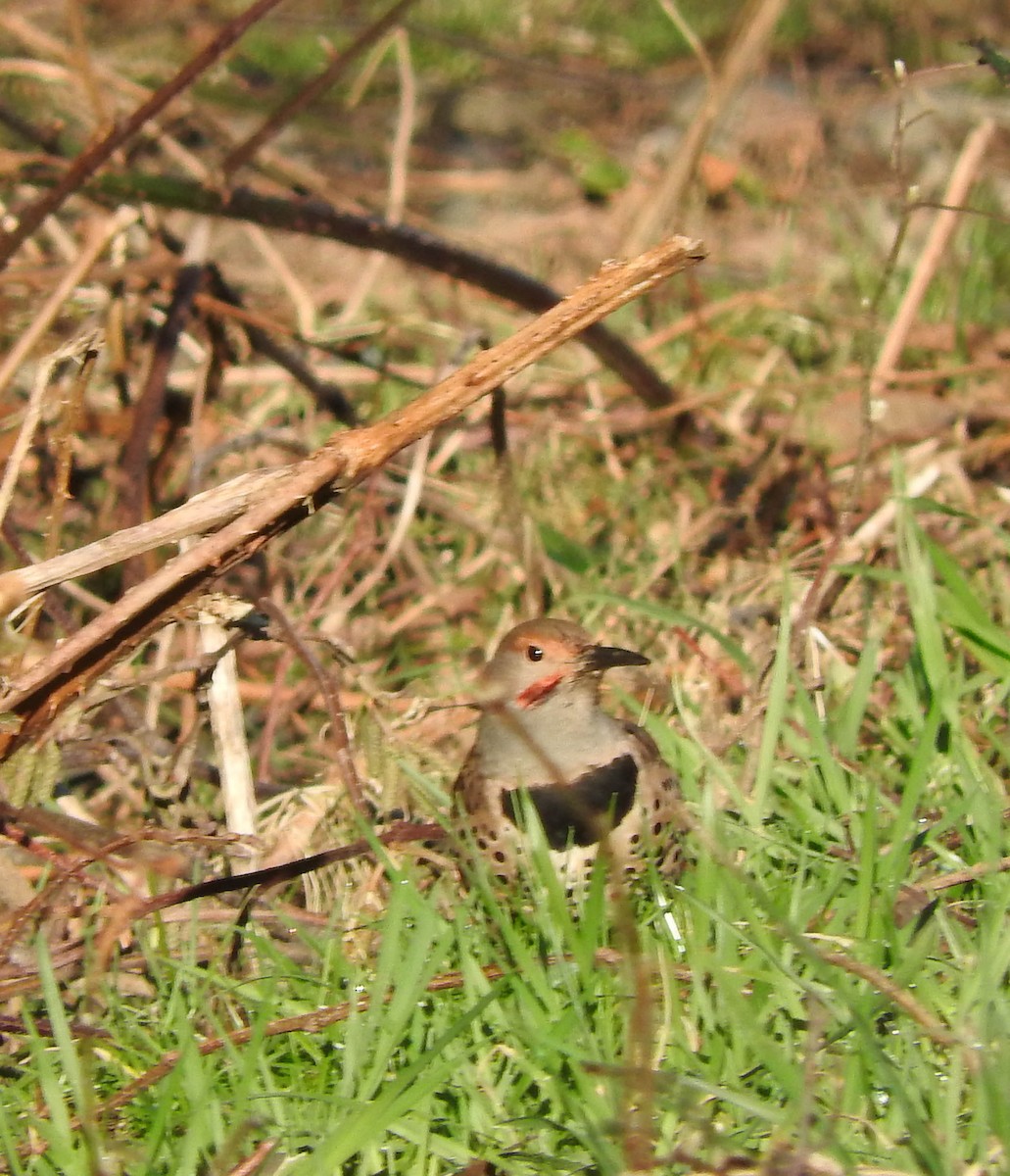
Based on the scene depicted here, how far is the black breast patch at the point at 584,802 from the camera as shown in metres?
3.13

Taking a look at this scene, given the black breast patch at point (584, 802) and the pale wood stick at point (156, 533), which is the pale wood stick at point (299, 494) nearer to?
the pale wood stick at point (156, 533)

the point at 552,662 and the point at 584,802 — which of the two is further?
the point at 552,662

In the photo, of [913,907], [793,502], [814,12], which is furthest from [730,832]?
[814,12]

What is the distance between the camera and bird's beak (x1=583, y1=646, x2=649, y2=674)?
3.38 meters

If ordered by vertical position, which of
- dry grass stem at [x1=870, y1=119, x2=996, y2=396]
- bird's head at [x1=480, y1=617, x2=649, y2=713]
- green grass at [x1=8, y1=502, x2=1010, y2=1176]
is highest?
dry grass stem at [x1=870, y1=119, x2=996, y2=396]

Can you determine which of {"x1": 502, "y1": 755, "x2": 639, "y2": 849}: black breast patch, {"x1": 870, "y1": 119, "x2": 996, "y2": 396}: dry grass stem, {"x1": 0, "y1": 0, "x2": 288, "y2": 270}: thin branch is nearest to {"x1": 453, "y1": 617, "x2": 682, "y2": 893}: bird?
{"x1": 502, "y1": 755, "x2": 639, "y2": 849}: black breast patch

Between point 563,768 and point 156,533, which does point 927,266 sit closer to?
point 563,768

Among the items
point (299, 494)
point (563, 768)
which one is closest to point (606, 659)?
point (563, 768)

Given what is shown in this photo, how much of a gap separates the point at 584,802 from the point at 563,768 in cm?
14

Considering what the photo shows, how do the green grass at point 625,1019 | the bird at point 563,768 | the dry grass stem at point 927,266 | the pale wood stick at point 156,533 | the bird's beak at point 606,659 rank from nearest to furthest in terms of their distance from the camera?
the green grass at point 625,1019 < the pale wood stick at point 156,533 < the bird at point 563,768 < the bird's beak at point 606,659 < the dry grass stem at point 927,266

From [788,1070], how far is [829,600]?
191 centimetres

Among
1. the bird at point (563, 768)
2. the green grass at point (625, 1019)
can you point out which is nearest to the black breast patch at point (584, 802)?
the bird at point (563, 768)

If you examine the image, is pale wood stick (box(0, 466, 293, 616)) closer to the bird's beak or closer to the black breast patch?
the black breast patch

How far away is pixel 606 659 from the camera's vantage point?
11.2 ft
